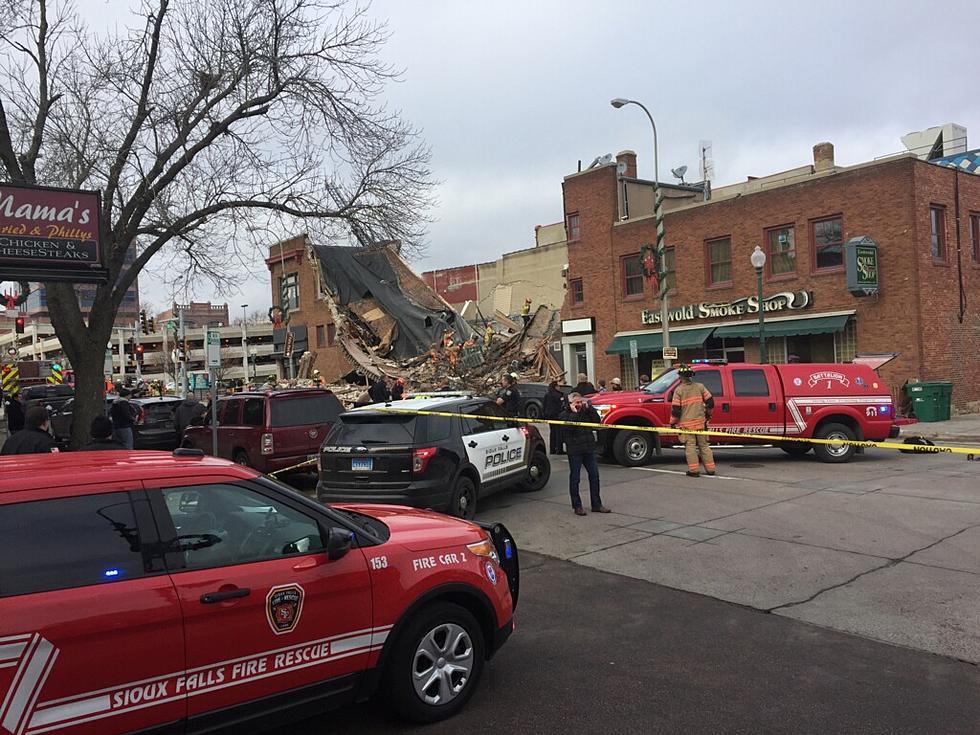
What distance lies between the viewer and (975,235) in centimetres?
2397

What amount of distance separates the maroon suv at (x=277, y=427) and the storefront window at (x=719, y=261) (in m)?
17.8

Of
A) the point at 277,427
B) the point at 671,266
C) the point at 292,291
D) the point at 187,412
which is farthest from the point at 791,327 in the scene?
the point at 292,291

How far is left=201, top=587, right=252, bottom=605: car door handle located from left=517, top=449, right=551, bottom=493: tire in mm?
8276

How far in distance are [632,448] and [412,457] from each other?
6.01 metres

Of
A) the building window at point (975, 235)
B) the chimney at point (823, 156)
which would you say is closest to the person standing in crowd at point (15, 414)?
the building window at point (975, 235)

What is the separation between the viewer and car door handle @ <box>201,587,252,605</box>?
10.7ft

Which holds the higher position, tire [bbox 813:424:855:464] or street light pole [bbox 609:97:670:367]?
street light pole [bbox 609:97:670:367]

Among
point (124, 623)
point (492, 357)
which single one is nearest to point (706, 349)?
point (492, 357)

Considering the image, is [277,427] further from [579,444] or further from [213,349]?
[579,444]

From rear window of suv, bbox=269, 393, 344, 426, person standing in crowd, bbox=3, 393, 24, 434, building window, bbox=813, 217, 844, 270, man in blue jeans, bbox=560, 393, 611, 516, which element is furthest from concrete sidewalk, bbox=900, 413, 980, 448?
person standing in crowd, bbox=3, 393, 24, 434

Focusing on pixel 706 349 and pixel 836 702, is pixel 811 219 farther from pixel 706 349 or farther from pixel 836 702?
pixel 836 702

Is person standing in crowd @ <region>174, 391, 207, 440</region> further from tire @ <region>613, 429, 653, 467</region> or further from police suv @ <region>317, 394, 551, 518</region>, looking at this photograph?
tire @ <region>613, 429, 653, 467</region>

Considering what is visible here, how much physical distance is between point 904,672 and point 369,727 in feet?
10.9

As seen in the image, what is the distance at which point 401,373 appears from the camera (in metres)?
31.2
